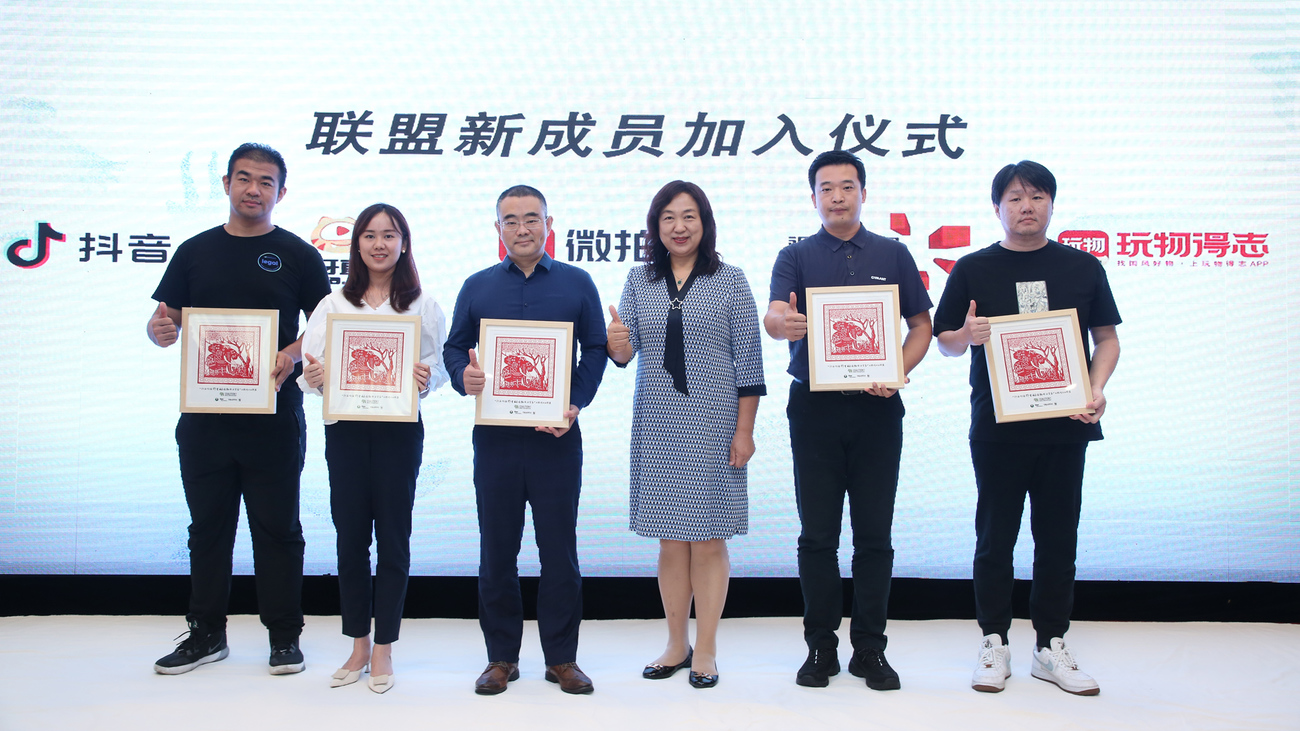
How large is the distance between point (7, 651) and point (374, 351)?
2.07 m

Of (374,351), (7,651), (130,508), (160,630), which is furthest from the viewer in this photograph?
(130,508)

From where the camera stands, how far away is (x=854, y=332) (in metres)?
2.61

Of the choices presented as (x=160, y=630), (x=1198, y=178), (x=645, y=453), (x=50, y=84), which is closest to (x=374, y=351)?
(x=645, y=453)

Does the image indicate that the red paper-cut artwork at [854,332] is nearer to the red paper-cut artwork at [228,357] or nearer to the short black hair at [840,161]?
the short black hair at [840,161]

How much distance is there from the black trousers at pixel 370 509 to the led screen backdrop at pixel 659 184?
1.00 metres

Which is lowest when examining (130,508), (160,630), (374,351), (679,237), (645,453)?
(160,630)

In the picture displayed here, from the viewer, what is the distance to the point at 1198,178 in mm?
3668

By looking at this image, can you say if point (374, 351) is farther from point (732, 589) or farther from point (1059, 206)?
point (1059, 206)

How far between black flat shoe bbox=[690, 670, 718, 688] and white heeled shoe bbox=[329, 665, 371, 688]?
1.16 meters

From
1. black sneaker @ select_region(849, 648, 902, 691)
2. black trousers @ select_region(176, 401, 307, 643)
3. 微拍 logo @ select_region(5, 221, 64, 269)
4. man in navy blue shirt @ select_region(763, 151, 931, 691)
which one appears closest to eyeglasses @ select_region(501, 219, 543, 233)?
man in navy blue shirt @ select_region(763, 151, 931, 691)

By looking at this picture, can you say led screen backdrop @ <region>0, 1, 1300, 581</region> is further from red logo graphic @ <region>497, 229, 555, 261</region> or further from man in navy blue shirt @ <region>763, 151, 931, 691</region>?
man in navy blue shirt @ <region>763, 151, 931, 691</region>

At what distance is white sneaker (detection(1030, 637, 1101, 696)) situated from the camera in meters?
2.62

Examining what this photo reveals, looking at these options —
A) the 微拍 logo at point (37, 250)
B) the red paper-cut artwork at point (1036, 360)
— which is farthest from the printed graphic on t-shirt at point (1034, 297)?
the 微拍 logo at point (37, 250)

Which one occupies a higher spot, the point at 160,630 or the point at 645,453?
the point at 645,453
